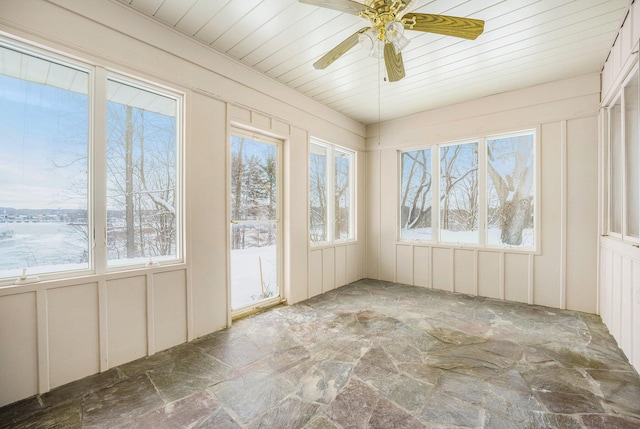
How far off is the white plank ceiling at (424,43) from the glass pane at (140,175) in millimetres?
807

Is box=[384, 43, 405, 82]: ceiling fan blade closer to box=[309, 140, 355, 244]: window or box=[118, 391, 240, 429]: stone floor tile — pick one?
box=[309, 140, 355, 244]: window

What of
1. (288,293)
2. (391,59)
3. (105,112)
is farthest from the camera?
(288,293)

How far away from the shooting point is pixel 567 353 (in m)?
2.55

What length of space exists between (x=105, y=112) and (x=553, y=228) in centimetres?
521

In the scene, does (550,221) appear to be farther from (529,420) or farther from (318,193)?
(318,193)

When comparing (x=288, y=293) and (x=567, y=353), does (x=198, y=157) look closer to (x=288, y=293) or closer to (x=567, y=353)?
(x=288, y=293)

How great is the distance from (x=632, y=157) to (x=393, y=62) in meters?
2.40

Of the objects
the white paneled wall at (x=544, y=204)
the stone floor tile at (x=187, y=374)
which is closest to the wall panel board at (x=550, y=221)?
the white paneled wall at (x=544, y=204)

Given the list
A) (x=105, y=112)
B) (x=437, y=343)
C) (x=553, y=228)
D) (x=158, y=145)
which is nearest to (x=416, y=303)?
(x=437, y=343)

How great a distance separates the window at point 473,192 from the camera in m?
3.97

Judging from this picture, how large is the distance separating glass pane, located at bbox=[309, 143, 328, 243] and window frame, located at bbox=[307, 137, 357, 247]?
0.17 ft

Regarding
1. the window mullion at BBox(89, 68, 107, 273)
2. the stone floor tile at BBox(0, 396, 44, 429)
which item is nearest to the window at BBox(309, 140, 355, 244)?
the window mullion at BBox(89, 68, 107, 273)

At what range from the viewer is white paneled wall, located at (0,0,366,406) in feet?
6.42

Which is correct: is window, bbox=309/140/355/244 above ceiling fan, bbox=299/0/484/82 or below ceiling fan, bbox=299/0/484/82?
below
